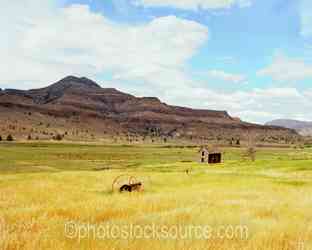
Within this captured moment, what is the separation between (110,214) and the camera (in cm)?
1000

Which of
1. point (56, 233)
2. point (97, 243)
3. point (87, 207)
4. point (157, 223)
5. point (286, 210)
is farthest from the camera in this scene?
point (286, 210)

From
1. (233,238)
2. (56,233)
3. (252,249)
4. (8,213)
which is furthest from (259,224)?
(8,213)

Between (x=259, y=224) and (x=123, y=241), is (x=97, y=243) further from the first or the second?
(x=259, y=224)

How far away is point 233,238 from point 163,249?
1.83 metres

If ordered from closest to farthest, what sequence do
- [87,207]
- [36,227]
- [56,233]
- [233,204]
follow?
[56,233] < [36,227] < [87,207] < [233,204]

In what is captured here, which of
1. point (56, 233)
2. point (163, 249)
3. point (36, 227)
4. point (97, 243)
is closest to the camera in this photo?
point (163, 249)

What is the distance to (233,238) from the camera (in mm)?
7164

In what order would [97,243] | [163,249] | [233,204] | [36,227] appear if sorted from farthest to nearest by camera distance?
[233,204] → [36,227] → [97,243] → [163,249]

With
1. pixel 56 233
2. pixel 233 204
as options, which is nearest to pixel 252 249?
pixel 56 233

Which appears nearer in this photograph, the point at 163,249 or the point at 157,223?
the point at 163,249

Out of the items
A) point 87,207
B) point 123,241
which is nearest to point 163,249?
point 123,241

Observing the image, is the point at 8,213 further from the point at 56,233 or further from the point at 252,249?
the point at 252,249

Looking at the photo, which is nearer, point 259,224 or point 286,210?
point 259,224

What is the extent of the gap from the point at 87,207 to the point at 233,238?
488 centimetres
